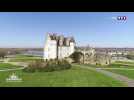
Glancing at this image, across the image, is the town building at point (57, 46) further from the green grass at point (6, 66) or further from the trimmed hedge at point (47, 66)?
the green grass at point (6, 66)

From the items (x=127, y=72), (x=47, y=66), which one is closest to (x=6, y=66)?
(x=47, y=66)

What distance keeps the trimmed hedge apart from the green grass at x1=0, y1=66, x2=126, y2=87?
0.19ft

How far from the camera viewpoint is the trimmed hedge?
12.1ft

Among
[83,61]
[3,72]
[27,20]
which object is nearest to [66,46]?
[83,61]

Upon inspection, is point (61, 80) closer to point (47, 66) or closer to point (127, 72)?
point (47, 66)

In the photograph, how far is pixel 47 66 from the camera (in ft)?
12.2

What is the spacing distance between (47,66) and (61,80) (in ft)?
0.86

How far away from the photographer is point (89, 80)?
3643 millimetres

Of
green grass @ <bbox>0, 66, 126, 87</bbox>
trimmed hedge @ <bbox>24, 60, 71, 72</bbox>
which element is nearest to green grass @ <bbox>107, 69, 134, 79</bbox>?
green grass @ <bbox>0, 66, 126, 87</bbox>

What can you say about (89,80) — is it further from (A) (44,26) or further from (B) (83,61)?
Result: (A) (44,26)

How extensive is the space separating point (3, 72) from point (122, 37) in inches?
59.1

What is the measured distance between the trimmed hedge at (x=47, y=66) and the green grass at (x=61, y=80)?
57 mm

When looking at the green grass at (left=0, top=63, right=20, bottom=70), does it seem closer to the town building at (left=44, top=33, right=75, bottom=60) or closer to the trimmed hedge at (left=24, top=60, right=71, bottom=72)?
the trimmed hedge at (left=24, top=60, right=71, bottom=72)
